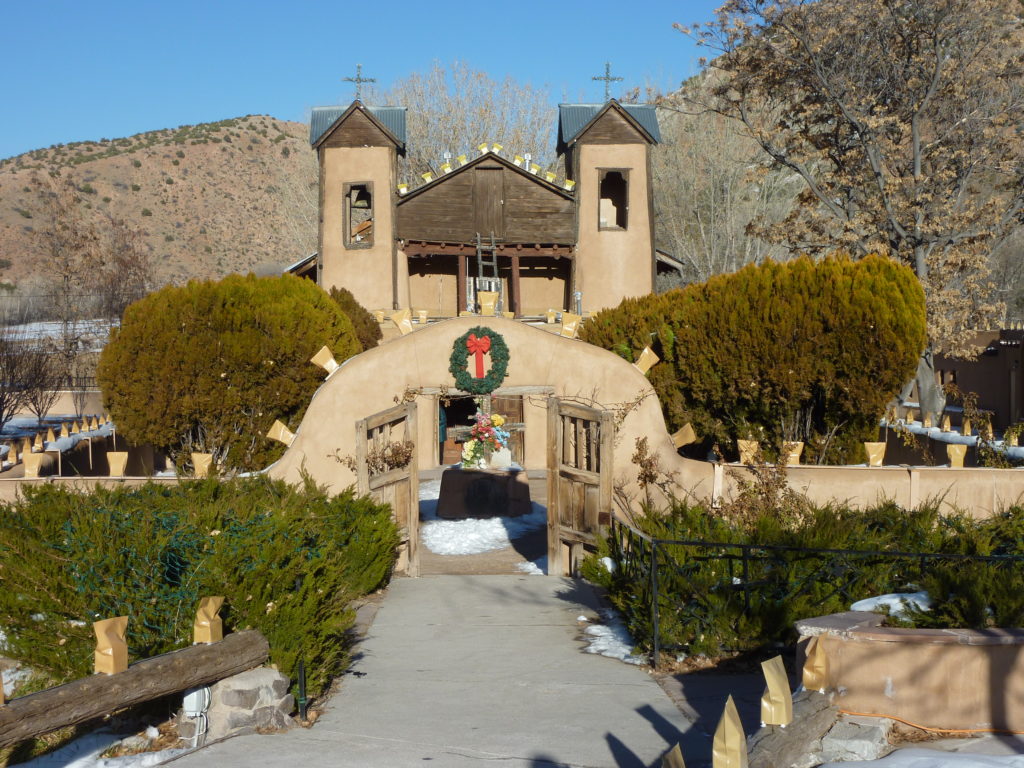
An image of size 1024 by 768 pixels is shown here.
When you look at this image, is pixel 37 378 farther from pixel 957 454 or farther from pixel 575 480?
pixel 957 454

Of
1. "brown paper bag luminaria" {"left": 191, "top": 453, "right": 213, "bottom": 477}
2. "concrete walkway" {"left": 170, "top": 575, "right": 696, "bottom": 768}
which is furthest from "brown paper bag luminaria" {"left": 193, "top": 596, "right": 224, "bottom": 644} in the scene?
"brown paper bag luminaria" {"left": 191, "top": 453, "right": 213, "bottom": 477}

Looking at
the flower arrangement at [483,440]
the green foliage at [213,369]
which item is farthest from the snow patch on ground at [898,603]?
the flower arrangement at [483,440]

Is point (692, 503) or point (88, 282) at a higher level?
point (88, 282)

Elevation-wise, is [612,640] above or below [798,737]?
below

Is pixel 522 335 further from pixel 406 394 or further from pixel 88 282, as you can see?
pixel 88 282

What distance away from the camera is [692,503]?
12992 millimetres

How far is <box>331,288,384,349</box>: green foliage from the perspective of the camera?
23431 millimetres

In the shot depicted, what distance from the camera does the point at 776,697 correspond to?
5.58 m

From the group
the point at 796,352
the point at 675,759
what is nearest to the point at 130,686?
the point at 675,759

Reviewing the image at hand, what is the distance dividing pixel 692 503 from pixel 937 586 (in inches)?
232

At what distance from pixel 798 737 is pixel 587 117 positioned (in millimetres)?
24438

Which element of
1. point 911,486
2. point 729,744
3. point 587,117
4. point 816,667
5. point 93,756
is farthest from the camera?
point 587,117

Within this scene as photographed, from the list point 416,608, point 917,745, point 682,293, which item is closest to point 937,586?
point 917,745

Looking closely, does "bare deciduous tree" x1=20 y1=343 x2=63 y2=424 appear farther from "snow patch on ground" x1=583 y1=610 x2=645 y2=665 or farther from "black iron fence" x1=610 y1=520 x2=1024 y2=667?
"black iron fence" x1=610 y1=520 x2=1024 y2=667
